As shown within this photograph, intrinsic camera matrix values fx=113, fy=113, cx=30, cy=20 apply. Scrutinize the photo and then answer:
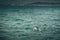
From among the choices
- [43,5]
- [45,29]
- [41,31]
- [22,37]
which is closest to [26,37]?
[22,37]

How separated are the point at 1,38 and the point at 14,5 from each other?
8733mm

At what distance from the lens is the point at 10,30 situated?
6.87 metres

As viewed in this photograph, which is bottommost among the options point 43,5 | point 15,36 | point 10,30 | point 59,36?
point 59,36

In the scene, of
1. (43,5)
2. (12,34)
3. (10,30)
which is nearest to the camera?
(12,34)

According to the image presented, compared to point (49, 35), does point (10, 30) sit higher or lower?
higher

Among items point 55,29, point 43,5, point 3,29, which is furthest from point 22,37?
point 43,5

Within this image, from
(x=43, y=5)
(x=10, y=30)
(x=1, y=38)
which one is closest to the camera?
(x=1, y=38)

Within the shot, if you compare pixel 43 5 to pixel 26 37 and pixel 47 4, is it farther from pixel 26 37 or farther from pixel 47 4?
pixel 26 37

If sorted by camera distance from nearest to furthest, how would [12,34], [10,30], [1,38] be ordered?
[1,38] → [12,34] → [10,30]

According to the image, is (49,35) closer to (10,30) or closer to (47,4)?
(10,30)

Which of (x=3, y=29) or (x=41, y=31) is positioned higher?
(x=3, y=29)

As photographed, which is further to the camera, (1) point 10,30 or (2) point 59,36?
(1) point 10,30

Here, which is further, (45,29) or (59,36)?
(45,29)

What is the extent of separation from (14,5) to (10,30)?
760cm
